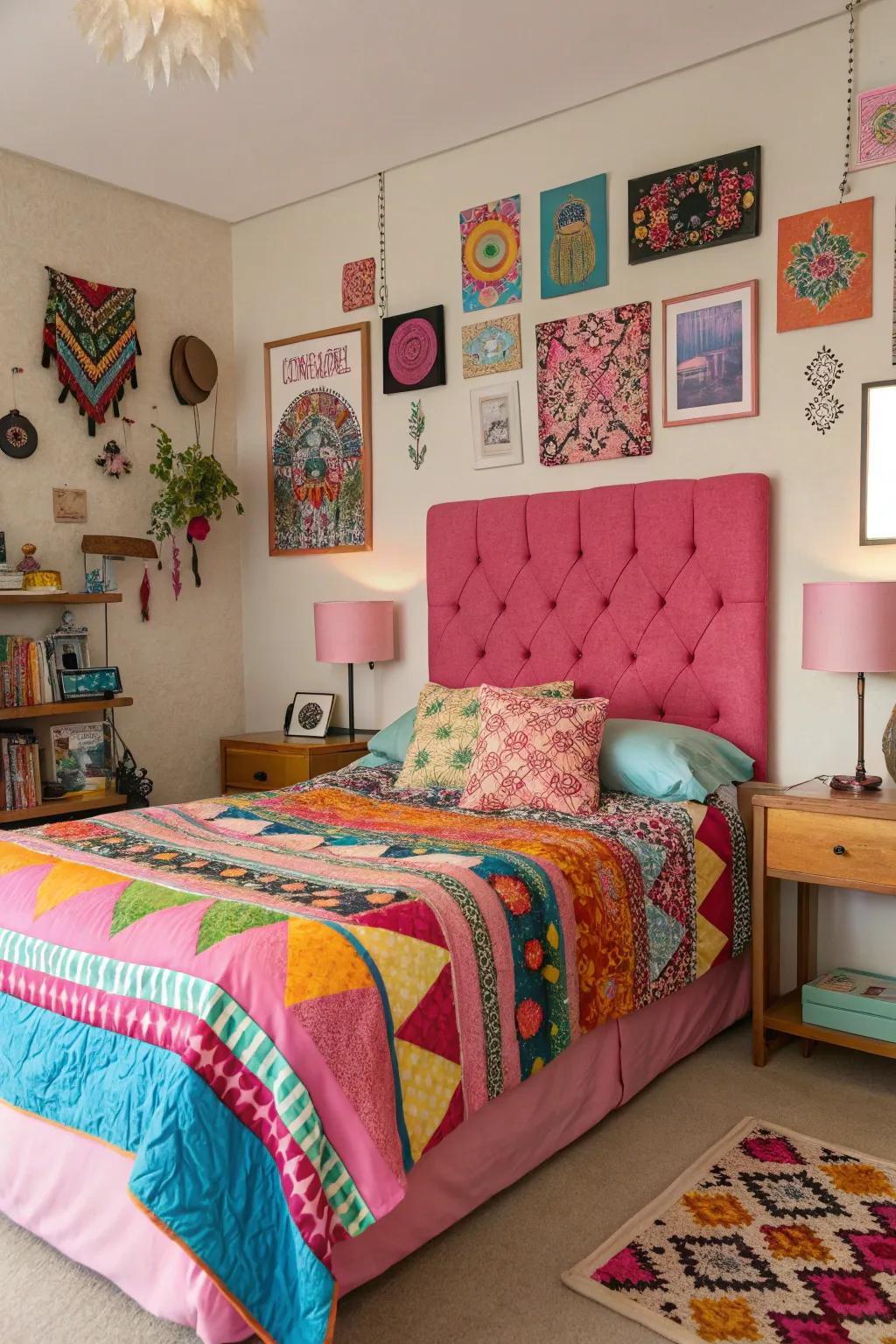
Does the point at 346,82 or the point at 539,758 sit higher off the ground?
the point at 346,82

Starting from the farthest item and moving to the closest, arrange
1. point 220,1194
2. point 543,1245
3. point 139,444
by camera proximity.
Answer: point 139,444
point 543,1245
point 220,1194

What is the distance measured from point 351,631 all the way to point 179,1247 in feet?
8.12

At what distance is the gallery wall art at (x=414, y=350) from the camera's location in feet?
12.7

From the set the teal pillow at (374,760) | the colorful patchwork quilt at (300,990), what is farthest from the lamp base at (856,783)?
the teal pillow at (374,760)

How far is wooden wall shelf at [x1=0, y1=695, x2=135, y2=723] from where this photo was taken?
11.5 feet

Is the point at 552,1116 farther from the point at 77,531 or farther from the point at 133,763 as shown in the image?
the point at 77,531

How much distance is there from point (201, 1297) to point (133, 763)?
2.65 meters

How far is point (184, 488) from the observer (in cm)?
409

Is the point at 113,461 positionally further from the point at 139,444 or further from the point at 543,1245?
the point at 543,1245

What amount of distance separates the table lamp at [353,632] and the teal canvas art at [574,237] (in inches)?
49.1

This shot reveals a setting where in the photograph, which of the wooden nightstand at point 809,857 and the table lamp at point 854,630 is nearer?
the wooden nightstand at point 809,857

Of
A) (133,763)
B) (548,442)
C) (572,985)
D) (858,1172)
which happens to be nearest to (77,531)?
(133,763)

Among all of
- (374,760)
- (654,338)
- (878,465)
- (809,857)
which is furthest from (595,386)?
(809,857)

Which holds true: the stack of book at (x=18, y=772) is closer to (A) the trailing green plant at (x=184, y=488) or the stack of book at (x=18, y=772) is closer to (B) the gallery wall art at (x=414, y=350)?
(A) the trailing green plant at (x=184, y=488)
